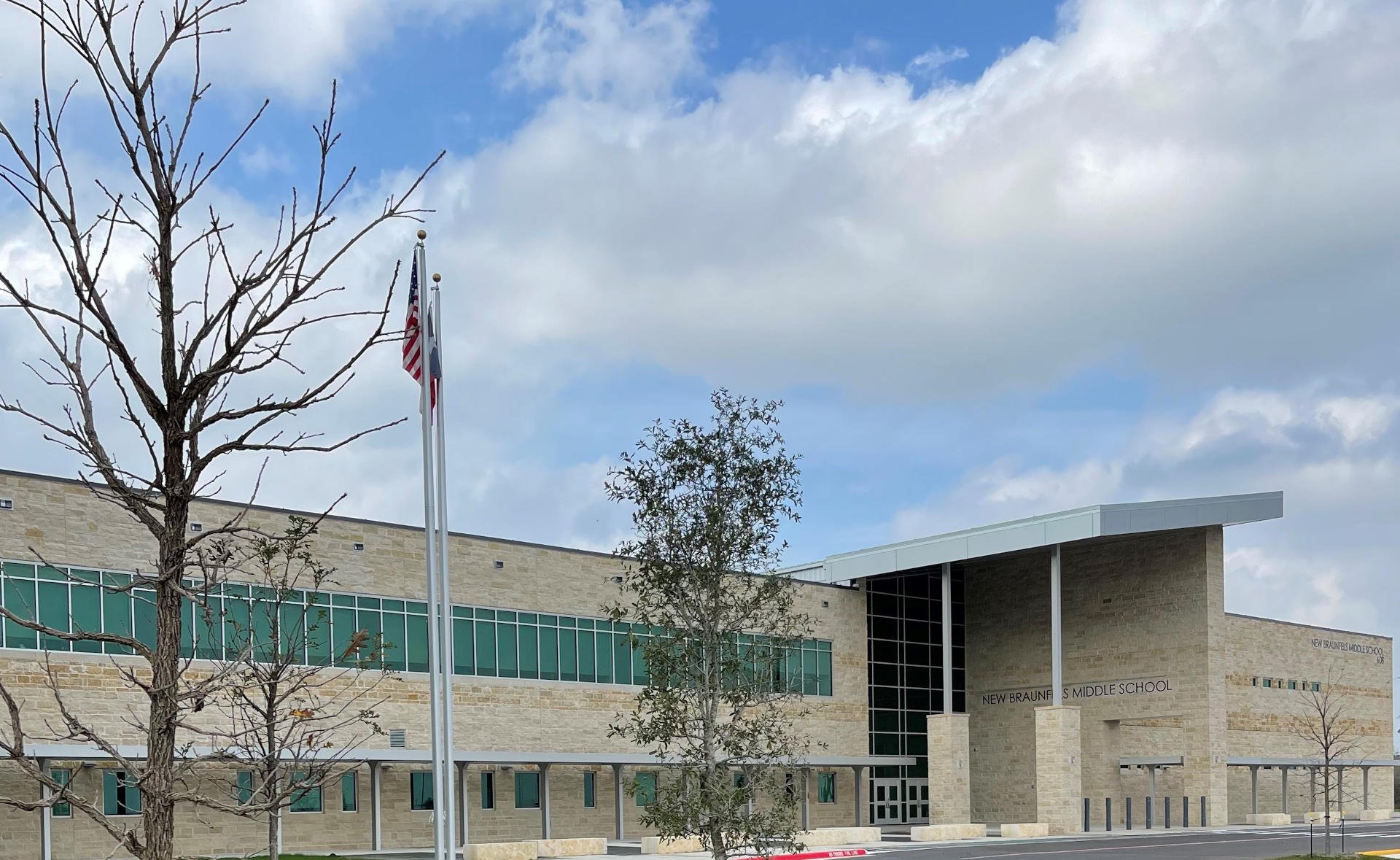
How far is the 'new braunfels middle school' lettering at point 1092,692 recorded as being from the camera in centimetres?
5619

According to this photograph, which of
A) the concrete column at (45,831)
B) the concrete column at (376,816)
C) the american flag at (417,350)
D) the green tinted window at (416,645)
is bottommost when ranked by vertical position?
the concrete column at (376,816)

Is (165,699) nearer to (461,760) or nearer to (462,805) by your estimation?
(461,760)

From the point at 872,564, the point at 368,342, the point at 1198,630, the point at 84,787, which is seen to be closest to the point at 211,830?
the point at 84,787

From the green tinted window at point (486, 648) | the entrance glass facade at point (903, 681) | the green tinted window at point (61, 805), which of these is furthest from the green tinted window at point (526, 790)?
the entrance glass facade at point (903, 681)

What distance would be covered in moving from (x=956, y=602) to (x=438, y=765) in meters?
47.5

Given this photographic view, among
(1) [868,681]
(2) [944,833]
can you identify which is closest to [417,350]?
(2) [944,833]

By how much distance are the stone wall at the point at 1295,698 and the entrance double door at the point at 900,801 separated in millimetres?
12503

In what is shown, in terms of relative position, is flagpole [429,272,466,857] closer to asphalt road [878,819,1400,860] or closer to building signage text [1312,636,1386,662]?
asphalt road [878,819,1400,860]

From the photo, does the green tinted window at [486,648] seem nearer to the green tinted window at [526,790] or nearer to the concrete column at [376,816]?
the green tinted window at [526,790]

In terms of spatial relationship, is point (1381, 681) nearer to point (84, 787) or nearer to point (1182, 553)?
point (1182, 553)

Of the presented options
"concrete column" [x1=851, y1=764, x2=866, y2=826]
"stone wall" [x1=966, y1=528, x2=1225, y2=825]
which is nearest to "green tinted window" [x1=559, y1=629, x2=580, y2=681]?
"concrete column" [x1=851, y1=764, x2=866, y2=826]

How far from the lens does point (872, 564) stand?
57250 millimetres

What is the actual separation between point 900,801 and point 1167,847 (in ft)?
68.0

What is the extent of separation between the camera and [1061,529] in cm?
5216
